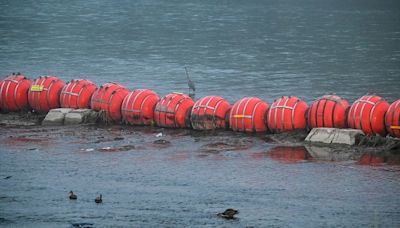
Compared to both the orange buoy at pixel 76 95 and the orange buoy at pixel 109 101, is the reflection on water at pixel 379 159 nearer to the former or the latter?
the orange buoy at pixel 109 101

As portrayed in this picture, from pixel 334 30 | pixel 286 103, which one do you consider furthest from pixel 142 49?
pixel 286 103

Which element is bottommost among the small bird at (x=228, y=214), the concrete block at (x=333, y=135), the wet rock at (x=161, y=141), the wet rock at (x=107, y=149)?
the small bird at (x=228, y=214)

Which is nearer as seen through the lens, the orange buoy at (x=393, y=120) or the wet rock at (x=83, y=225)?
the wet rock at (x=83, y=225)

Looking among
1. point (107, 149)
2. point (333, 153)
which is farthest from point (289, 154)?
point (107, 149)

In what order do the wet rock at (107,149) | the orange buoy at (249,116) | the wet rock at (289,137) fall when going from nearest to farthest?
the wet rock at (107,149)
the wet rock at (289,137)
the orange buoy at (249,116)

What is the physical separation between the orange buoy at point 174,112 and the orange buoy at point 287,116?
3.10m

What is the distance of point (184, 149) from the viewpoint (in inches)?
1126

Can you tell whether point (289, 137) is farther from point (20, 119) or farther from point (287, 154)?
point (20, 119)

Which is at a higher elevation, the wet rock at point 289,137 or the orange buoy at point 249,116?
the orange buoy at point 249,116

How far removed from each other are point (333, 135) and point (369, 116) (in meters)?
1.27

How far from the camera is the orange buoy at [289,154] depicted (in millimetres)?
27047

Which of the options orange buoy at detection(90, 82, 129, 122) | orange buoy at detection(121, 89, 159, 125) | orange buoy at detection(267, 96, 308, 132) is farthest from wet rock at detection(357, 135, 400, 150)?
orange buoy at detection(90, 82, 129, 122)

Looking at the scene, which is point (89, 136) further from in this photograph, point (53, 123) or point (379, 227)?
point (379, 227)

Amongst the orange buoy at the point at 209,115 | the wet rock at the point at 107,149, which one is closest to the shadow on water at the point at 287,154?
the orange buoy at the point at 209,115
